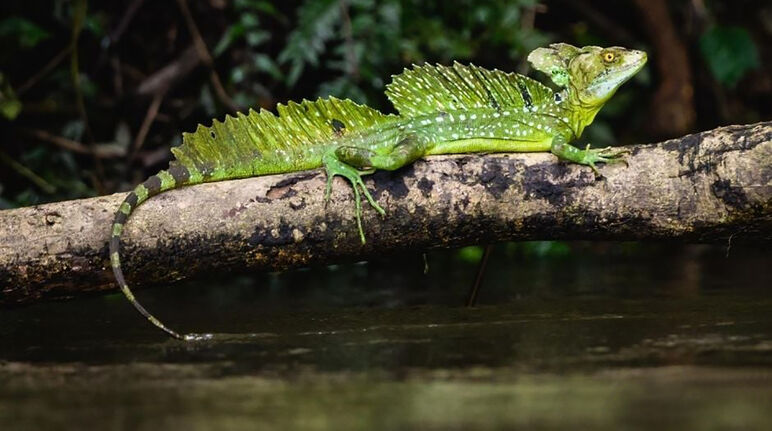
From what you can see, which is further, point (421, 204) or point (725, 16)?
point (725, 16)

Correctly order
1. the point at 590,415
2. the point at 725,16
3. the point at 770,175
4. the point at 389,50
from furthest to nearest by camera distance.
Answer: the point at 725,16, the point at 389,50, the point at 770,175, the point at 590,415

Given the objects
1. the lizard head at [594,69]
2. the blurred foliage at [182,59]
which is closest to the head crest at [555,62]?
the lizard head at [594,69]

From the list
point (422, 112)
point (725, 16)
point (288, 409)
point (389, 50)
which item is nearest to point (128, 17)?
point (389, 50)

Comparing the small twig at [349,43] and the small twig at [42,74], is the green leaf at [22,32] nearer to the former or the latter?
the small twig at [42,74]

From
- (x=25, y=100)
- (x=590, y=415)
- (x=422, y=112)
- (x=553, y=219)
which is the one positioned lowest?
(x=590, y=415)

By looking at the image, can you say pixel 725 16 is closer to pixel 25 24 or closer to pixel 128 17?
pixel 128 17
